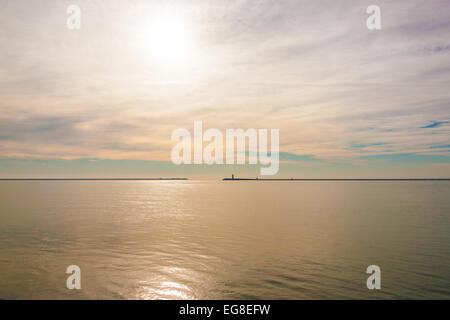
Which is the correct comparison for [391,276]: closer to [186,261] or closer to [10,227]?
[186,261]

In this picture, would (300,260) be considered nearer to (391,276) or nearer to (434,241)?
(391,276)

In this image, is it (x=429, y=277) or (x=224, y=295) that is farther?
(x=429, y=277)

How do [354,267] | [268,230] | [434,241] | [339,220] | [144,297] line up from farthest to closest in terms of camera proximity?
[339,220], [268,230], [434,241], [354,267], [144,297]

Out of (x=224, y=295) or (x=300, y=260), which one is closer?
(x=224, y=295)

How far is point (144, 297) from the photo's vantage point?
16.8 metres

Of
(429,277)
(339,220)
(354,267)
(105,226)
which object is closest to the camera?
(429,277)

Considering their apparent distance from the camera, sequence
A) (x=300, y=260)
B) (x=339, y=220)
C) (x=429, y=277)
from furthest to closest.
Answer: (x=339, y=220) < (x=300, y=260) < (x=429, y=277)

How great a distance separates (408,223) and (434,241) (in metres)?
13.4

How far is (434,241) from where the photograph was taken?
3169 cm
